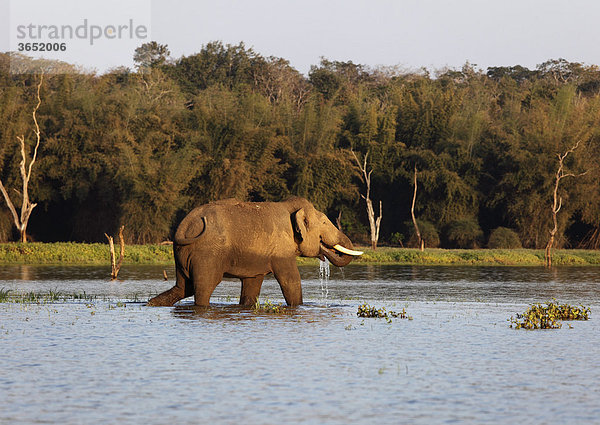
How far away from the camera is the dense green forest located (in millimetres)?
42156

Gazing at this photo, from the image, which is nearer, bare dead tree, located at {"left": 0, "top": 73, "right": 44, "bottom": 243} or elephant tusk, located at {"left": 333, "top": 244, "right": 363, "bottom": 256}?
elephant tusk, located at {"left": 333, "top": 244, "right": 363, "bottom": 256}

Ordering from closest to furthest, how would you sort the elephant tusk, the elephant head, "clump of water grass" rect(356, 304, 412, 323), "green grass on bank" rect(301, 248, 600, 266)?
"clump of water grass" rect(356, 304, 412, 323) < the elephant head < the elephant tusk < "green grass on bank" rect(301, 248, 600, 266)

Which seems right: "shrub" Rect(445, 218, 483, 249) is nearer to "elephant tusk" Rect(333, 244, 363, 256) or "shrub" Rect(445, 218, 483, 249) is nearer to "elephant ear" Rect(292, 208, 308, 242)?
"elephant tusk" Rect(333, 244, 363, 256)

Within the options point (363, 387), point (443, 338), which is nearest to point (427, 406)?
point (363, 387)

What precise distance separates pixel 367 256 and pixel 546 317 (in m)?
24.8

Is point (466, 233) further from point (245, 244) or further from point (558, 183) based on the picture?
point (245, 244)

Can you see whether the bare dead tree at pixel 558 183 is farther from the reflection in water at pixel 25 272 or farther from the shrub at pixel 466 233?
the reflection in water at pixel 25 272

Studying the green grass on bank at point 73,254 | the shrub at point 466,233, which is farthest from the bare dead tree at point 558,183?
the green grass on bank at point 73,254

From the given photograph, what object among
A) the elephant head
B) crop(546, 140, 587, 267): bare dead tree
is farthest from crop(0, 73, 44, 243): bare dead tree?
the elephant head

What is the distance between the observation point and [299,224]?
57.3 ft

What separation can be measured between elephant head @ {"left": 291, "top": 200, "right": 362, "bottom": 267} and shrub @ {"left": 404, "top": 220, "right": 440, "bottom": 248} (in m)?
27.0

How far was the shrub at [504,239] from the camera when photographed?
142 feet

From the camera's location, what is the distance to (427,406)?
930 cm

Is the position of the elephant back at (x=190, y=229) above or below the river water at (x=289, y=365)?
above
